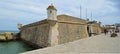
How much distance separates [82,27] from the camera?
17609 millimetres

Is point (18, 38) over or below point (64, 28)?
below

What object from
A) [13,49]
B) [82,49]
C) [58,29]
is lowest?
[13,49]

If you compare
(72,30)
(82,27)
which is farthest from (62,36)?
(82,27)

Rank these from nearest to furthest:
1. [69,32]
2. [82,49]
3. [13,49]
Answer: [82,49] < [69,32] < [13,49]

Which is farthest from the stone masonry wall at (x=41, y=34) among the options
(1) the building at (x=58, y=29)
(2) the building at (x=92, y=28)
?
(2) the building at (x=92, y=28)

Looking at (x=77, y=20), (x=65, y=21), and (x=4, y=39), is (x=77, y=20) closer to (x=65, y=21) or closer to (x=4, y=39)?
(x=65, y=21)

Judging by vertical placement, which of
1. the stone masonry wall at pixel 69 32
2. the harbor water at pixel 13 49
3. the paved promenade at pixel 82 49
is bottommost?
the harbor water at pixel 13 49

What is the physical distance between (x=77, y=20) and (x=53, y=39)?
19.8 ft

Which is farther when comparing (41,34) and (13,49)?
(13,49)

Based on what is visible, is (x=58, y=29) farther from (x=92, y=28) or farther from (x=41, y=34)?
(x=92, y=28)

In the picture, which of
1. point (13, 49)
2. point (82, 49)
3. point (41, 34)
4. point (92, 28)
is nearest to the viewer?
point (82, 49)

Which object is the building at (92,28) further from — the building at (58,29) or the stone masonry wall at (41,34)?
the stone masonry wall at (41,34)

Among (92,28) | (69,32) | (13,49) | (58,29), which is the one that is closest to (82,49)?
(58,29)

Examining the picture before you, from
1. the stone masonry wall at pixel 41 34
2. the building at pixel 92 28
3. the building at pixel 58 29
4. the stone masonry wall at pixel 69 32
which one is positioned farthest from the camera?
the building at pixel 92 28
